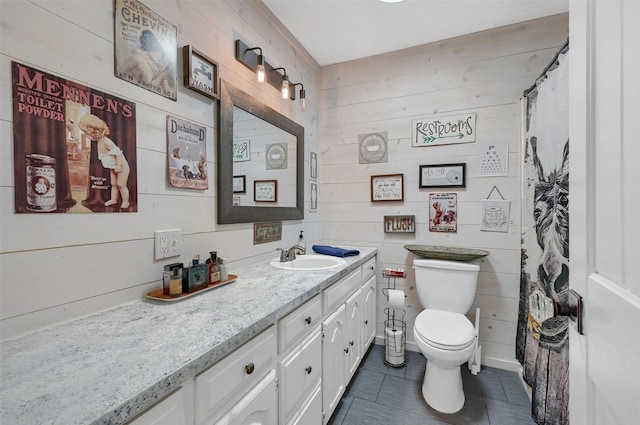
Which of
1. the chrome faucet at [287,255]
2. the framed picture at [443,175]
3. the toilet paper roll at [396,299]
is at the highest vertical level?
the framed picture at [443,175]

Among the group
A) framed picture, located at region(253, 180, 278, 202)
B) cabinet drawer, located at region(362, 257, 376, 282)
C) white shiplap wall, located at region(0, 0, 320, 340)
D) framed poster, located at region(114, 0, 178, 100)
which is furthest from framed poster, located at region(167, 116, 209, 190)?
cabinet drawer, located at region(362, 257, 376, 282)

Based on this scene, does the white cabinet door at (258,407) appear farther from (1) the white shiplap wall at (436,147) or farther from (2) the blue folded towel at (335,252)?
(1) the white shiplap wall at (436,147)

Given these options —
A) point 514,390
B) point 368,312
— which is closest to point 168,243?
point 368,312

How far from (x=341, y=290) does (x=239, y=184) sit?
86cm

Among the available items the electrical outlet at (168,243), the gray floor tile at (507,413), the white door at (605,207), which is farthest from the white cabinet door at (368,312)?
the white door at (605,207)

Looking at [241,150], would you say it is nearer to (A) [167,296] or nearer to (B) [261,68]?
(B) [261,68]

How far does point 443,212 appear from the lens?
2.26 metres

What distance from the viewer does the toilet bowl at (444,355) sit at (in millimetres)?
1588

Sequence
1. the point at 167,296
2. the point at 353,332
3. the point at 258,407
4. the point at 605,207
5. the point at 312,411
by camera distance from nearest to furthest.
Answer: the point at 605,207
the point at 258,407
the point at 167,296
the point at 312,411
the point at 353,332

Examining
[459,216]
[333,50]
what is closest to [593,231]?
[459,216]

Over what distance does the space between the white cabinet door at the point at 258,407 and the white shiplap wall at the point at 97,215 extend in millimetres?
586

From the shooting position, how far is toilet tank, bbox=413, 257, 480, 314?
78.4 inches

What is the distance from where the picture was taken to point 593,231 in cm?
58

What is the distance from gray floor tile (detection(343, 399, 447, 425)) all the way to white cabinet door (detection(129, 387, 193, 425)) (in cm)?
128
